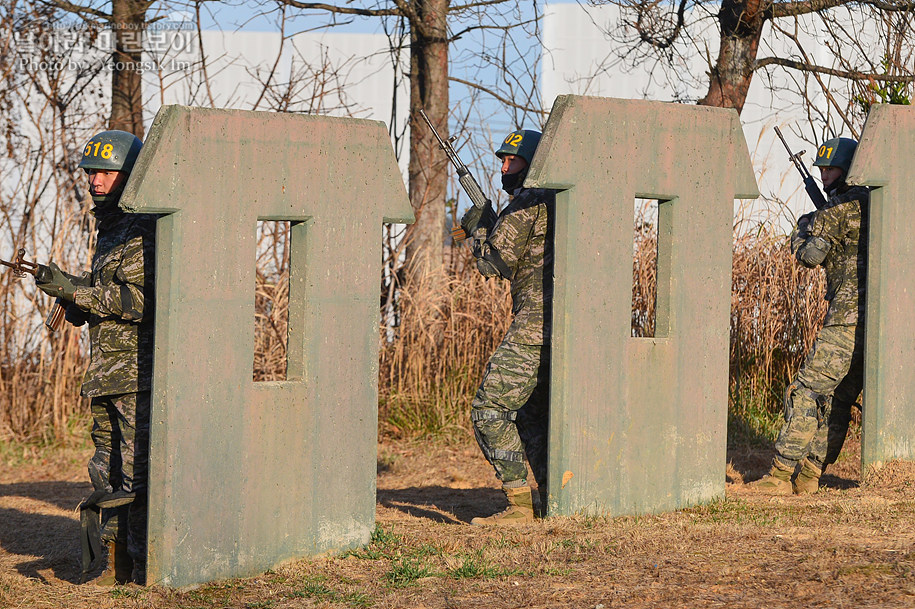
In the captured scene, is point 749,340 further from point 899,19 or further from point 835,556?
point 835,556

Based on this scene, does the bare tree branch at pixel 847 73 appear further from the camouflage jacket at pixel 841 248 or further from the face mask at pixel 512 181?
the face mask at pixel 512 181

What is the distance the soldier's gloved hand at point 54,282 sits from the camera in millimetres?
4945

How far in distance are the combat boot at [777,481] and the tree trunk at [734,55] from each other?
423 centimetres

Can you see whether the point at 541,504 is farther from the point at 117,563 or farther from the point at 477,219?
the point at 117,563

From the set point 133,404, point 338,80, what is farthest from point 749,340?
point 133,404

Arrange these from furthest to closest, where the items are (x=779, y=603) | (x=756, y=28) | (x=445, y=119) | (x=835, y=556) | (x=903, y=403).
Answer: (x=445, y=119), (x=756, y=28), (x=903, y=403), (x=835, y=556), (x=779, y=603)

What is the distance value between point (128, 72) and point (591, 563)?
24.2 feet

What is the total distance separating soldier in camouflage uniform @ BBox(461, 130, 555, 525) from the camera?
19.9 feet

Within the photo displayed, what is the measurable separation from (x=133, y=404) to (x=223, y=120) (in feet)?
4.32

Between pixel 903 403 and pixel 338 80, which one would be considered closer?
pixel 903 403

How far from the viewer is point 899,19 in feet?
33.6

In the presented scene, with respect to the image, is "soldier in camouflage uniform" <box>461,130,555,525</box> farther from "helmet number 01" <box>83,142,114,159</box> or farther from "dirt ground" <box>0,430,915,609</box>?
"helmet number 01" <box>83,142,114,159</box>

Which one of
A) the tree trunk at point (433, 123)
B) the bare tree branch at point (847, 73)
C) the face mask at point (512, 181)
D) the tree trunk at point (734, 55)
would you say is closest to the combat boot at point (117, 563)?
the face mask at point (512, 181)

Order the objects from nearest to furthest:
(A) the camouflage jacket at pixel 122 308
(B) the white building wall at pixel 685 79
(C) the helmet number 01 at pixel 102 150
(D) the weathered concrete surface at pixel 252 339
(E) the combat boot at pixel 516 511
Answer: (D) the weathered concrete surface at pixel 252 339
(A) the camouflage jacket at pixel 122 308
(C) the helmet number 01 at pixel 102 150
(E) the combat boot at pixel 516 511
(B) the white building wall at pixel 685 79
